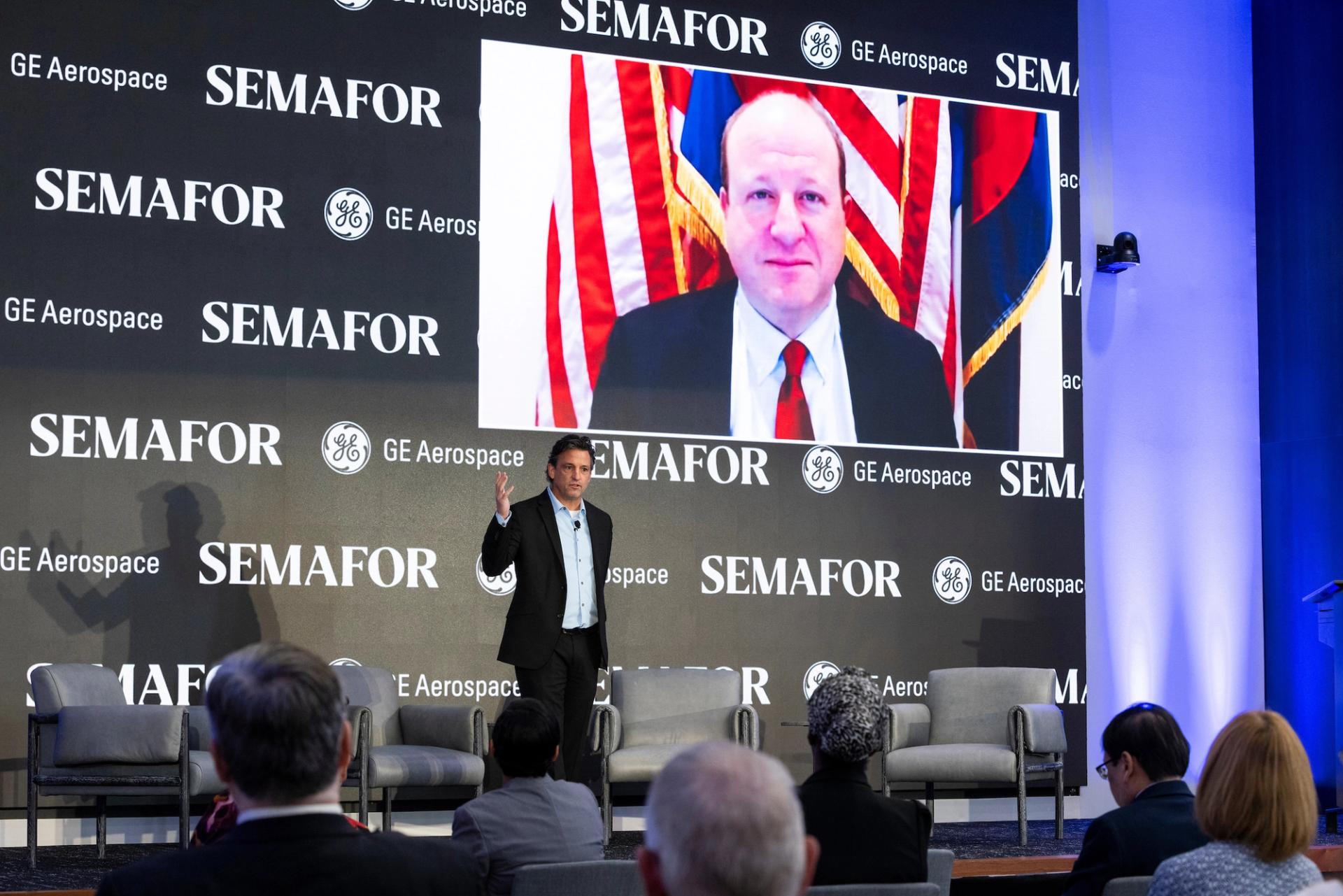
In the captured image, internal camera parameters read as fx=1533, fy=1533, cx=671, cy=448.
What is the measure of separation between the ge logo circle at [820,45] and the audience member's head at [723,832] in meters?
6.45

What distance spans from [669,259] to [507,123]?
96cm

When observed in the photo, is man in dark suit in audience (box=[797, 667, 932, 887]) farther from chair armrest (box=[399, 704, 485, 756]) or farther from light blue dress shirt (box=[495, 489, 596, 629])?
chair armrest (box=[399, 704, 485, 756])

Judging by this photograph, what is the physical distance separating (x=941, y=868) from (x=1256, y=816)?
0.92 meters

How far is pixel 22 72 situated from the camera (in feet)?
20.3

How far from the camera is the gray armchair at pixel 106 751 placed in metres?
5.38

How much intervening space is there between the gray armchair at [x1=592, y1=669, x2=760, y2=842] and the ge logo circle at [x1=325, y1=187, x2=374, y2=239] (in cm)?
220

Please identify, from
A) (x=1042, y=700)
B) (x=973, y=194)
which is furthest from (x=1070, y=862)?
(x=973, y=194)

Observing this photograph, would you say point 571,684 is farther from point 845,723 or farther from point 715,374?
point 845,723

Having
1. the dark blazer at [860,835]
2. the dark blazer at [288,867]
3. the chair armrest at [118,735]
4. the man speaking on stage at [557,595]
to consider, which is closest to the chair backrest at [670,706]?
the man speaking on stage at [557,595]

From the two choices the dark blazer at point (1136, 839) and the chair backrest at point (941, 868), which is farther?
the chair backrest at point (941, 868)

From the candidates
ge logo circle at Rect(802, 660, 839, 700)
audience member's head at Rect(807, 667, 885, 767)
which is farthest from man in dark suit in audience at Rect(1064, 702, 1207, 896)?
ge logo circle at Rect(802, 660, 839, 700)

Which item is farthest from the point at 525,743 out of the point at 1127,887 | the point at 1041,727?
the point at 1041,727

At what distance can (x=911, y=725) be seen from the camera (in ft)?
22.1

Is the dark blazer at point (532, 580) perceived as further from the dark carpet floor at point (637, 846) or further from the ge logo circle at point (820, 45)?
the ge logo circle at point (820, 45)
